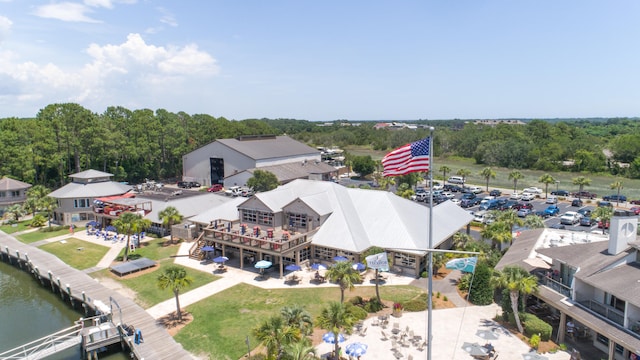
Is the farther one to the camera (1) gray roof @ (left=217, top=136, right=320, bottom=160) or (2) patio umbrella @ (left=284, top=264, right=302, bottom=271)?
(1) gray roof @ (left=217, top=136, right=320, bottom=160)

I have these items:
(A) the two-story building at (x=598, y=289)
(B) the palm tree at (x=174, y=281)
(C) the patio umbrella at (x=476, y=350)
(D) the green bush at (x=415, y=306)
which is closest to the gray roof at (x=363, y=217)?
(D) the green bush at (x=415, y=306)

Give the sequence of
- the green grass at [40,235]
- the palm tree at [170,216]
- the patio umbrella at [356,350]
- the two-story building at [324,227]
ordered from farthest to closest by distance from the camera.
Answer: the green grass at [40,235], the palm tree at [170,216], the two-story building at [324,227], the patio umbrella at [356,350]

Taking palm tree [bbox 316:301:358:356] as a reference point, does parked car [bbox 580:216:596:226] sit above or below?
below

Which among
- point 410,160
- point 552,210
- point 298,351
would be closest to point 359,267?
point 298,351

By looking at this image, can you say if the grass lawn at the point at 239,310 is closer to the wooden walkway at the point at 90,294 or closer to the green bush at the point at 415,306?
the green bush at the point at 415,306

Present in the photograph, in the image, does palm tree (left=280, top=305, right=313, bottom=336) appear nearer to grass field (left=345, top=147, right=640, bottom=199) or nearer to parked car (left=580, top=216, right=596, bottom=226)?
parked car (left=580, top=216, right=596, bottom=226)

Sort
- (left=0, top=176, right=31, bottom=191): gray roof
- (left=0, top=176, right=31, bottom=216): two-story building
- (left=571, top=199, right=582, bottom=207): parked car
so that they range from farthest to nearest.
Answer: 1. (left=0, top=176, right=31, bottom=191): gray roof
2. (left=0, top=176, right=31, bottom=216): two-story building
3. (left=571, top=199, right=582, bottom=207): parked car

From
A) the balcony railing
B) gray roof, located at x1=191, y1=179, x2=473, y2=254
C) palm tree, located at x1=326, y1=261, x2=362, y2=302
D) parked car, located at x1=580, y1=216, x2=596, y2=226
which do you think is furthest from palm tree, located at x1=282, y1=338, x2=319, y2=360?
parked car, located at x1=580, y1=216, x2=596, y2=226

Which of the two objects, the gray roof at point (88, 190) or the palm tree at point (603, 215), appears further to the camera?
the gray roof at point (88, 190)
